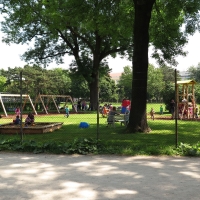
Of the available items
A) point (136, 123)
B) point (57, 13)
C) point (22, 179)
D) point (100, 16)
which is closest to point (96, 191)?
point (22, 179)

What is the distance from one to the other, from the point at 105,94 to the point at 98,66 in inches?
1274

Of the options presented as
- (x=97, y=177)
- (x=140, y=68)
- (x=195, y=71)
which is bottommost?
(x=97, y=177)

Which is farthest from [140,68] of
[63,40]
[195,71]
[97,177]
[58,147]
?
[195,71]

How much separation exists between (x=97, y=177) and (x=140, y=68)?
742cm

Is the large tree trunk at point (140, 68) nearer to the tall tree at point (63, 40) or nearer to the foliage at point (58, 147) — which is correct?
the foliage at point (58, 147)

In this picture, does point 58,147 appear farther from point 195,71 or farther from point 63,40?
point 195,71

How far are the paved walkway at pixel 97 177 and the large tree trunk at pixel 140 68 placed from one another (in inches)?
181

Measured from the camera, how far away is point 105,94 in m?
67.9

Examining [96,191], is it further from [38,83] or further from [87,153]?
[38,83]

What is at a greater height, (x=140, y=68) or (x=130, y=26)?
(x=130, y=26)

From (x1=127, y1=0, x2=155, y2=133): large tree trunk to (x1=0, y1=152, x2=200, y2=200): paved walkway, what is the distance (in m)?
4.60

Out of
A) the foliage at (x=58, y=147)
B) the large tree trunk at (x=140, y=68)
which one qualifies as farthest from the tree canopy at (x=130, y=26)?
the foliage at (x=58, y=147)

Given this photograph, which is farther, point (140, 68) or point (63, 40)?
point (63, 40)

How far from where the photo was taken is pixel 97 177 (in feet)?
18.3
